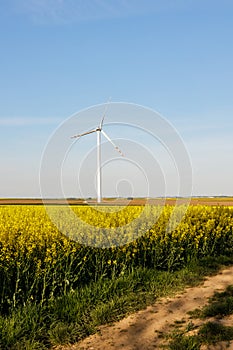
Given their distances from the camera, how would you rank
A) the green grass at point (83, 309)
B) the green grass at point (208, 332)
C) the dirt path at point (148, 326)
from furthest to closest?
1. the green grass at point (83, 309)
2. the dirt path at point (148, 326)
3. the green grass at point (208, 332)

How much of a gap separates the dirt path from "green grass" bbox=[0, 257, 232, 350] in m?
0.20

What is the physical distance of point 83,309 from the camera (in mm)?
7520

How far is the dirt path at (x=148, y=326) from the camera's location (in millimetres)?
6316

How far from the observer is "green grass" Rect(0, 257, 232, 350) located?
6.53 metres

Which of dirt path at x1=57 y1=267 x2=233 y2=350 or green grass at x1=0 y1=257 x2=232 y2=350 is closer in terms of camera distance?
dirt path at x1=57 y1=267 x2=233 y2=350

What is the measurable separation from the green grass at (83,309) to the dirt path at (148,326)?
7.9 inches

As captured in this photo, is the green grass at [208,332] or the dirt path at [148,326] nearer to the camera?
the green grass at [208,332]

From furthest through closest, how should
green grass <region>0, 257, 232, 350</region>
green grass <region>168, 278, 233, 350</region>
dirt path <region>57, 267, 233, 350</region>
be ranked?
green grass <region>0, 257, 232, 350</region>
dirt path <region>57, 267, 233, 350</region>
green grass <region>168, 278, 233, 350</region>

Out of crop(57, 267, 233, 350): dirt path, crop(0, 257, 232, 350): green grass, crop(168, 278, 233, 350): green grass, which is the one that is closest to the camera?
crop(168, 278, 233, 350): green grass

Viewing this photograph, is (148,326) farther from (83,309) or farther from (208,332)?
(83,309)

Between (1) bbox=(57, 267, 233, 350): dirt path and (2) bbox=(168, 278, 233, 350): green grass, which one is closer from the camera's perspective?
(2) bbox=(168, 278, 233, 350): green grass

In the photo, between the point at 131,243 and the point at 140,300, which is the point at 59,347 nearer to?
the point at 140,300

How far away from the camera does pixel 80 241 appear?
993cm

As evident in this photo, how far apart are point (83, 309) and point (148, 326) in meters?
1.21
